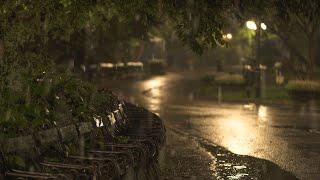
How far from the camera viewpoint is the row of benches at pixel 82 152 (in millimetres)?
6223

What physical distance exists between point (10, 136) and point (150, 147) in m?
2.63

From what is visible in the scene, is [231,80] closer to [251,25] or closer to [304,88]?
[251,25]

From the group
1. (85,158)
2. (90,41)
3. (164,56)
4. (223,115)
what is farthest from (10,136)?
(164,56)

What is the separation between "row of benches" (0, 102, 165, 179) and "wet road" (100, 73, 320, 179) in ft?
→ 3.32

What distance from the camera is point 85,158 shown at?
710 centimetres

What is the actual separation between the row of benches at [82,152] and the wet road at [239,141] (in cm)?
101

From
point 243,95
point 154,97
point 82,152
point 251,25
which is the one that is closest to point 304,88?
point 243,95

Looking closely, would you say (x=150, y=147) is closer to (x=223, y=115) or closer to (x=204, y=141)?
(x=204, y=141)

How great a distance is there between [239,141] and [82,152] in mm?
7127

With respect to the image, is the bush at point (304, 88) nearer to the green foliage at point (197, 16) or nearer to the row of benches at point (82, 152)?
the green foliage at point (197, 16)

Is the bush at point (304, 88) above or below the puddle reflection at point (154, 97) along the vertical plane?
above

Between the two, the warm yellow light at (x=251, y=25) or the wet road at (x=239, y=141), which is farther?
the warm yellow light at (x=251, y=25)

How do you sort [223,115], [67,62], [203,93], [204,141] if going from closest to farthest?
1. [204,141]
2. [223,115]
3. [203,93]
4. [67,62]

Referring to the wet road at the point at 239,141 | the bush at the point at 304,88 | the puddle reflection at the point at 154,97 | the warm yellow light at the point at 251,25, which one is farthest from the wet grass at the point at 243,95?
the warm yellow light at the point at 251,25
